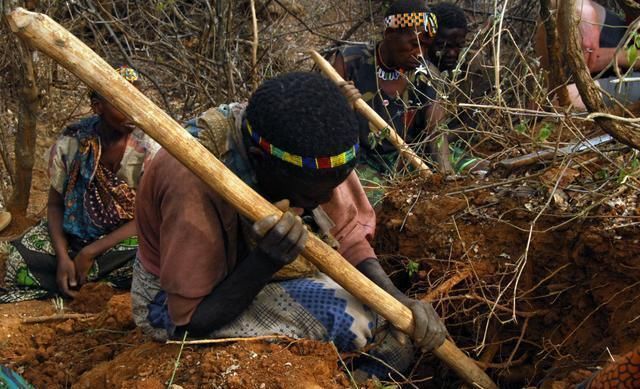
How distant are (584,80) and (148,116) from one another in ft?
4.33

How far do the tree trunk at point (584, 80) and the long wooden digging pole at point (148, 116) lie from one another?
3.00 ft

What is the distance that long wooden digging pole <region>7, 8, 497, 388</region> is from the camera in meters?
1.58

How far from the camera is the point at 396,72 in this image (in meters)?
4.43

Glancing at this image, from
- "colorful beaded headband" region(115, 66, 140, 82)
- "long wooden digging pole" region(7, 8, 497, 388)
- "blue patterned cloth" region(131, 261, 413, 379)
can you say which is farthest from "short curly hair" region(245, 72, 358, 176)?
"colorful beaded headband" region(115, 66, 140, 82)

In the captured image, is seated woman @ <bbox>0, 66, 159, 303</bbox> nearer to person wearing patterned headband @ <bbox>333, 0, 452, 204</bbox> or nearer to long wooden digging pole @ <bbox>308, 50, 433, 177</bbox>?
long wooden digging pole @ <bbox>308, 50, 433, 177</bbox>

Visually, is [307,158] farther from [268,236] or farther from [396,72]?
[396,72]

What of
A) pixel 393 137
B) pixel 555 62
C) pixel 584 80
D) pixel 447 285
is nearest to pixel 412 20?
pixel 555 62

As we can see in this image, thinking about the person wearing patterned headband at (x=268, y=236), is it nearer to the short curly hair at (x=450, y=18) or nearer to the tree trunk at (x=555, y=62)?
the tree trunk at (x=555, y=62)

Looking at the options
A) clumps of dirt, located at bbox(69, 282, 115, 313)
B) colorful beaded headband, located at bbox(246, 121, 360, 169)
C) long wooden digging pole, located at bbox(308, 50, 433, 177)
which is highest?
colorful beaded headband, located at bbox(246, 121, 360, 169)

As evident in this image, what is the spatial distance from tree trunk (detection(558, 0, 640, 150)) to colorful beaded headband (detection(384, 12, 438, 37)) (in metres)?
2.26

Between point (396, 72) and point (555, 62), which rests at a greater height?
point (555, 62)

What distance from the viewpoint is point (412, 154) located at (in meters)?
3.32

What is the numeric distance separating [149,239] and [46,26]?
885 mm

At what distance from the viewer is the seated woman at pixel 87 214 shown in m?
3.59
